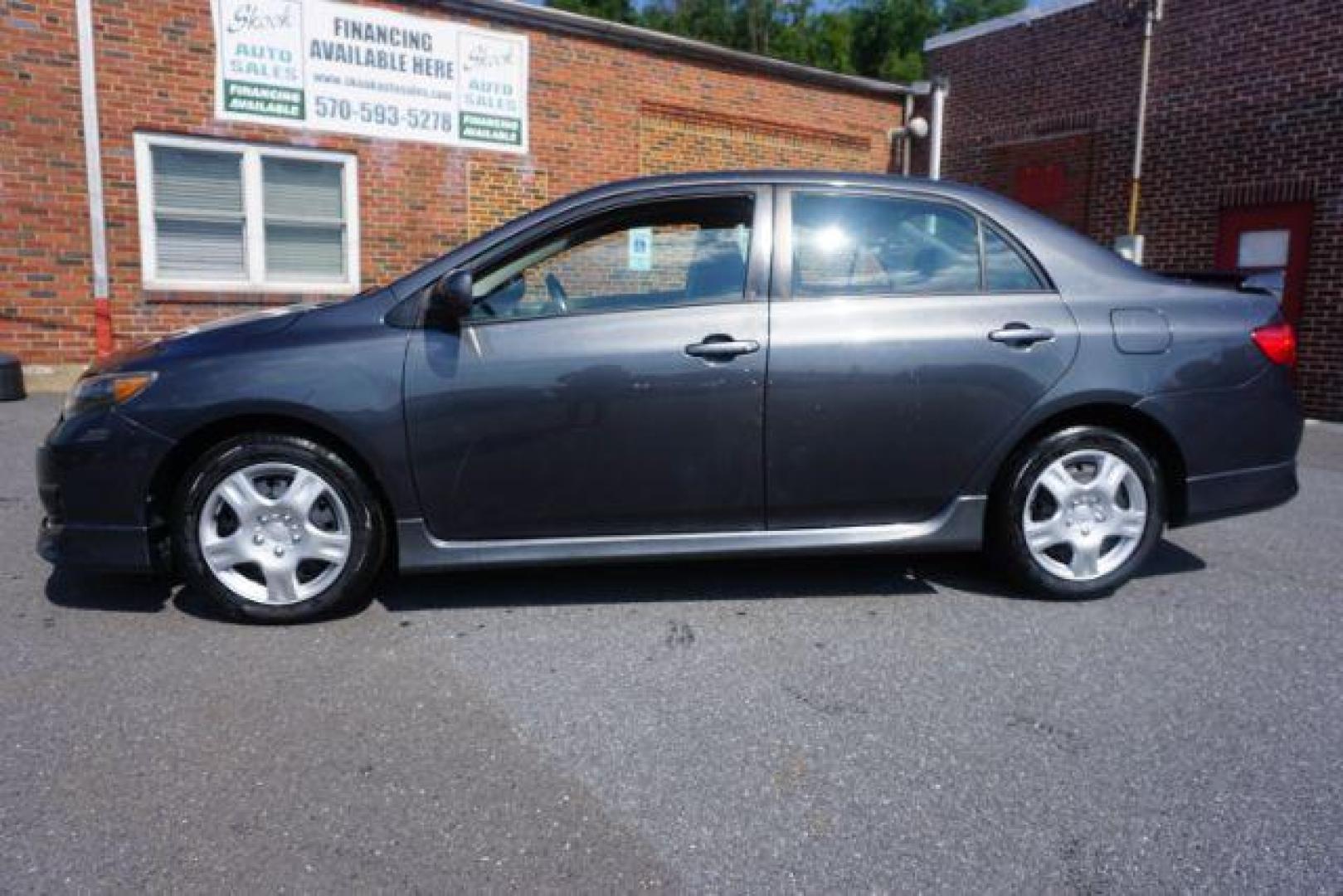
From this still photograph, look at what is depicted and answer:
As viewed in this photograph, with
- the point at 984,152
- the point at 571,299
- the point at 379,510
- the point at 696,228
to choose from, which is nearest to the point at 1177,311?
the point at 696,228

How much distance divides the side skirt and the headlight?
1.02 meters

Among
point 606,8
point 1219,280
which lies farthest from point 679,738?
point 606,8

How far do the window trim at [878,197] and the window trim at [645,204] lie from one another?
0.04m

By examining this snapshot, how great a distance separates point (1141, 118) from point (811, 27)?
3181cm

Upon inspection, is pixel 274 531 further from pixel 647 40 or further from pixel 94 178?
pixel 647 40

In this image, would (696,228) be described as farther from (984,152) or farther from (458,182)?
(984,152)

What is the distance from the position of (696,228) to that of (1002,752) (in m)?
2.14

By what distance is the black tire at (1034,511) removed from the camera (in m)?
3.57

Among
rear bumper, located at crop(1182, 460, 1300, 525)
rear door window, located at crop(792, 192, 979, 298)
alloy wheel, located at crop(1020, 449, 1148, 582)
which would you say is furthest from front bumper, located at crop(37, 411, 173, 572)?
rear bumper, located at crop(1182, 460, 1300, 525)

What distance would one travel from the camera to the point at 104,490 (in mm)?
3219

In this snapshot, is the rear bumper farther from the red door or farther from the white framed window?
the white framed window

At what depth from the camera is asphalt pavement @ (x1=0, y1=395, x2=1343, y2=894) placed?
1.99 metres

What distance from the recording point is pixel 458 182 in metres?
10.8

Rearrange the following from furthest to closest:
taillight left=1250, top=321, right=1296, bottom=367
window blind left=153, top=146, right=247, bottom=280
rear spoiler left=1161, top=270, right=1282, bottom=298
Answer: window blind left=153, top=146, right=247, bottom=280 → rear spoiler left=1161, top=270, right=1282, bottom=298 → taillight left=1250, top=321, right=1296, bottom=367
